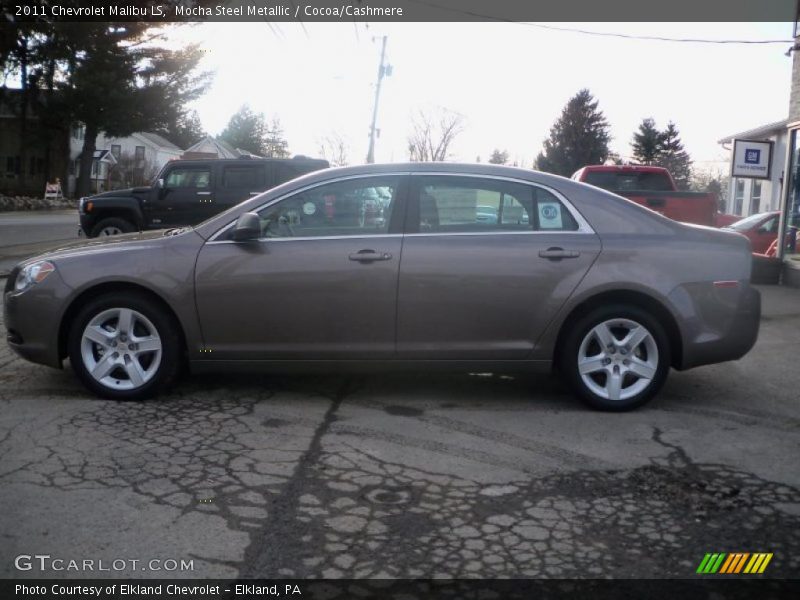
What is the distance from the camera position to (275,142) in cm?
10075

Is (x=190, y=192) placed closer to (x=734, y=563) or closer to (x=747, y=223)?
(x=747, y=223)

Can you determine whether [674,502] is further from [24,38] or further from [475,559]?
[24,38]

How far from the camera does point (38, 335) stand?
5547 mm

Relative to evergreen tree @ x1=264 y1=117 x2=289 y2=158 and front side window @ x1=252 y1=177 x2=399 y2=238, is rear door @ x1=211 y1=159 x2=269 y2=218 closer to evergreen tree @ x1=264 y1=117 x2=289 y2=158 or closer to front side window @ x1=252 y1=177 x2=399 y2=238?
front side window @ x1=252 y1=177 x2=399 y2=238

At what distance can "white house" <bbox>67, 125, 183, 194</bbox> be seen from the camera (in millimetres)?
58438

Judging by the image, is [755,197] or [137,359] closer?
[137,359]

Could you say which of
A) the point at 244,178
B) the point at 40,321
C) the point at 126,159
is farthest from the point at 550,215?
the point at 126,159

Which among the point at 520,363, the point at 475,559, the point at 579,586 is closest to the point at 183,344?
the point at 520,363

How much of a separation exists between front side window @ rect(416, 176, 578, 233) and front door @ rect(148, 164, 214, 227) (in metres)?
9.78

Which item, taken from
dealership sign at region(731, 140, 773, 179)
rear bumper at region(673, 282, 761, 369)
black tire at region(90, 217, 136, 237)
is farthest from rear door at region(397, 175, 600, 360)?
dealership sign at region(731, 140, 773, 179)

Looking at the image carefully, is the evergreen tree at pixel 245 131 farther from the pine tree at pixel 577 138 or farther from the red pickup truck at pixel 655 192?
the red pickup truck at pixel 655 192

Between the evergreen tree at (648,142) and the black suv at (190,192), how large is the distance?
54.3 meters

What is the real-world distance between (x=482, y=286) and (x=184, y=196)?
10.5 metres

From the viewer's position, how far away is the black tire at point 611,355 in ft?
18.0
